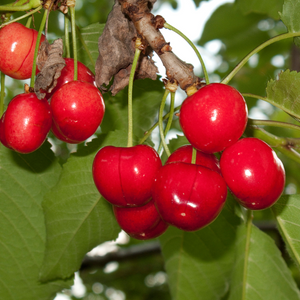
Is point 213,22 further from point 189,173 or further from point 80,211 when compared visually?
point 189,173

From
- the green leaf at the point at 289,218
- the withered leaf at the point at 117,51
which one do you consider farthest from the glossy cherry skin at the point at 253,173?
the green leaf at the point at 289,218

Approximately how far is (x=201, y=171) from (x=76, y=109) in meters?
0.42

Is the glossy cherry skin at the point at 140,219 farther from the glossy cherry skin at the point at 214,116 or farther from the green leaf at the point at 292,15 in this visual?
the green leaf at the point at 292,15

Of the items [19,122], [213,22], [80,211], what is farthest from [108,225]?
[213,22]

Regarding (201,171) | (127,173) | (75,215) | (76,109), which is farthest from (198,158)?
(75,215)

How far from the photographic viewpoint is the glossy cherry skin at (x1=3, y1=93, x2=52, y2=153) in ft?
3.60

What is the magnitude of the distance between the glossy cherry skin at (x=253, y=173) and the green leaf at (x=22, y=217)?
889mm

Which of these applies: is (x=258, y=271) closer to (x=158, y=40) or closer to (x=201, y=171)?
(x=201, y=171)

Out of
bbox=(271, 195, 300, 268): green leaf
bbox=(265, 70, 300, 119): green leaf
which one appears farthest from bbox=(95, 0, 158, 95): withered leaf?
bbox=(271, 195, 300, 268): green leaf

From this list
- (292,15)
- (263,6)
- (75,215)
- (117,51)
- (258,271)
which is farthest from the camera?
(263,6)

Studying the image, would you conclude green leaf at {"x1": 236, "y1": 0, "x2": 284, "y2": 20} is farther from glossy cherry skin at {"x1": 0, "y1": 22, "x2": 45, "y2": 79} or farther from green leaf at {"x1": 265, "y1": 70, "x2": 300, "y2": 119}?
glossy cherry skin at {"x1": 0, "y1": 22, "x2": 45, "y2": 79}

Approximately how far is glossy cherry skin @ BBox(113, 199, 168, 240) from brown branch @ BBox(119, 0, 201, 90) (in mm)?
429

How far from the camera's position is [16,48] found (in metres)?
1.30

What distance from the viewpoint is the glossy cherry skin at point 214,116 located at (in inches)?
39.3
